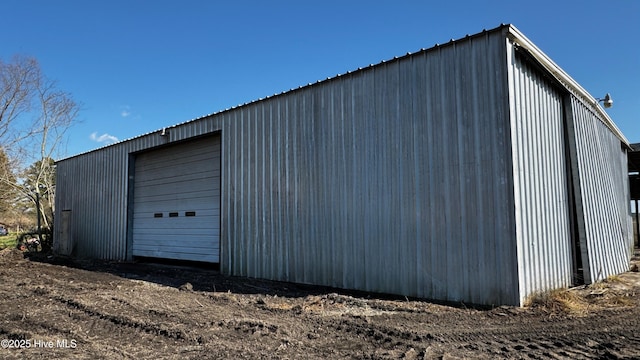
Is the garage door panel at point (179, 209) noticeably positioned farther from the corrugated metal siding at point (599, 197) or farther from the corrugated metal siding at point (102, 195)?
the corrugated metal siding at point (599, 197)

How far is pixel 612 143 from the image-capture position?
12.4m

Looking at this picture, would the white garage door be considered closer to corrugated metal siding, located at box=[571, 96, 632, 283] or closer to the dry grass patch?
the dry grass patch

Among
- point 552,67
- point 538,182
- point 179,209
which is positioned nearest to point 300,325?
point 538,182

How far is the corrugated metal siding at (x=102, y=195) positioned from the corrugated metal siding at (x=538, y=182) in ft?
30.6

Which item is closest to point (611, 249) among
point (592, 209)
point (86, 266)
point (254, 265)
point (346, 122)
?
point (592, 209)

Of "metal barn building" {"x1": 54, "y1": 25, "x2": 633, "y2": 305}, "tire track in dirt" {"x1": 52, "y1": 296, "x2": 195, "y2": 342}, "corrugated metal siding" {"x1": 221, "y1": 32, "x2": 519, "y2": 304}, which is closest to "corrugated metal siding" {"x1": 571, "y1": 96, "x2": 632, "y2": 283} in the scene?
"metal barn building" {"x1": 54, "y1": 25, "x2": 633, "y2": 305}

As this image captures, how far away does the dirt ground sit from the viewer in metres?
4.38

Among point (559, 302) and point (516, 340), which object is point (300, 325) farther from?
point (559, 302)

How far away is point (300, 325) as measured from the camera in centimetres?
545

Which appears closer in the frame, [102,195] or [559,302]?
[559,302]

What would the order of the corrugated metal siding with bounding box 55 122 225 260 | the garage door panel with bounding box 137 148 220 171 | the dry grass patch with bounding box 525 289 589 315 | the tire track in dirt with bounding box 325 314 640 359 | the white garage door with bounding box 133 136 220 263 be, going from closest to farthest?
the tire track in dirt with bounding box 325 314 640 359
the dry grass patch with bounding box 525 289 589 315
the white garage door with bounding box 133 136 220 263
the garage door panel with bounding box 137 148 220 171
the corrugated metal siding with bounding box 55 122 225 260

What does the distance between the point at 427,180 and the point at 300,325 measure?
333 centimetres

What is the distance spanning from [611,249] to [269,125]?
832 cm

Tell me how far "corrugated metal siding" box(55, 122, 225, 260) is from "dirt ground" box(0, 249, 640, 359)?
6.62 m
